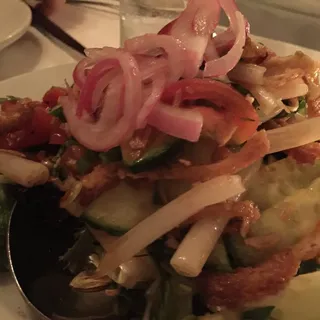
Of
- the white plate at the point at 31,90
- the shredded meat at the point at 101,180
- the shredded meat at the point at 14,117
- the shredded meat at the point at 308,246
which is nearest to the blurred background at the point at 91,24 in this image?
the white plate at the point at 31,90

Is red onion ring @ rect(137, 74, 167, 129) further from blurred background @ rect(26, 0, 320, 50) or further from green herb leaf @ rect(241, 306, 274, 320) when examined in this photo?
blurred background @ rect(26, 0, 320, 50)

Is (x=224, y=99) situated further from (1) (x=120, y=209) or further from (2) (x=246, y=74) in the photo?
(1) (x=120, y=209)

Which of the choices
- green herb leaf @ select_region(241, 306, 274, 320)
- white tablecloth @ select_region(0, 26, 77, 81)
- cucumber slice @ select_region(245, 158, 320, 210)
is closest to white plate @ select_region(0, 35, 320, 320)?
green herb leaf @ select_region(241, 306, 274, 320)

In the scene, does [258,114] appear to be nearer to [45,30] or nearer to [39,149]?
[39,149]

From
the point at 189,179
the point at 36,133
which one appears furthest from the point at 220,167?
the point at 36,133

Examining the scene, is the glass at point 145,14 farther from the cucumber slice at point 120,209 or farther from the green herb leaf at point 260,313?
the green herb leaf at point 260,313
